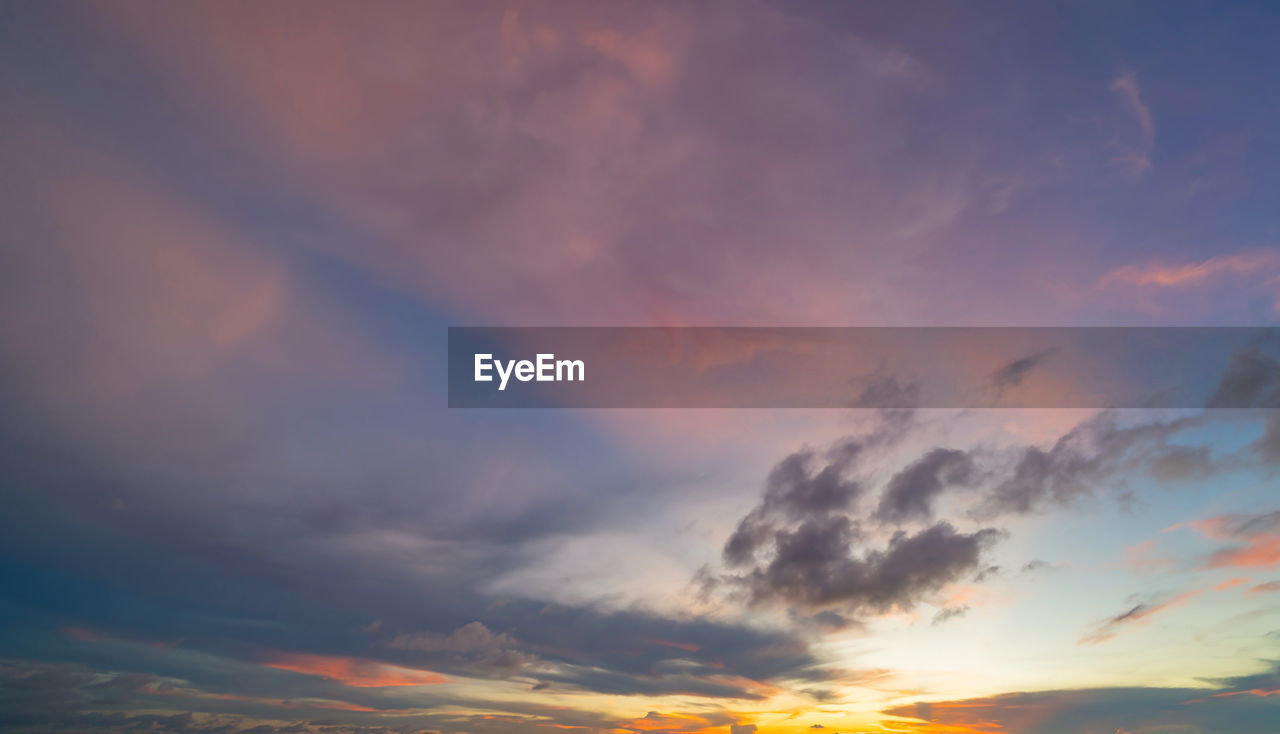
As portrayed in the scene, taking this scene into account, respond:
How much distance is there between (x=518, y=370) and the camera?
111 m

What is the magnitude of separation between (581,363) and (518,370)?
10.2m

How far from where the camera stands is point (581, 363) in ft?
362
